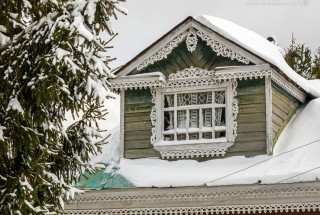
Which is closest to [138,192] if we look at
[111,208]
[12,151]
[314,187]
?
[111,208]

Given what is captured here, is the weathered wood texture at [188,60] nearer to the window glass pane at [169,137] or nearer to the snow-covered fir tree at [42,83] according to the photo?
the window glass pane at [169,137]

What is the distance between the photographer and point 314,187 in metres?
12.3

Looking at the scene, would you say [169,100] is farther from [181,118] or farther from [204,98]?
[204,98]

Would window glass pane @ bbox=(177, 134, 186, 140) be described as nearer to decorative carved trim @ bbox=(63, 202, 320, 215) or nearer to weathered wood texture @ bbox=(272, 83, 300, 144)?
decorative carved trim @ bbox=(63, 202, 320, 215)

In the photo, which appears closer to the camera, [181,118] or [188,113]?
[188,113]

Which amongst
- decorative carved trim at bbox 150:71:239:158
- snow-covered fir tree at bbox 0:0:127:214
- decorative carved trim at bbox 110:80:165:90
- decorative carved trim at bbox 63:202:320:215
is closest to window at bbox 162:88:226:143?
decorative carved trim at bbox 150:71:239:158

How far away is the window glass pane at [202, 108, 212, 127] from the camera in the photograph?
46.5 ft

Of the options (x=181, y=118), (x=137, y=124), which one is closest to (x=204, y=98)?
(x=181, y=118)

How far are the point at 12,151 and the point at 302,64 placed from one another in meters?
18.4

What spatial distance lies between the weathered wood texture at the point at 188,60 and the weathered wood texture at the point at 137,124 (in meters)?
0.57

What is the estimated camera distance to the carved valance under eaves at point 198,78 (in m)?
13.8

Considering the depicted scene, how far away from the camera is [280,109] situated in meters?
14.4

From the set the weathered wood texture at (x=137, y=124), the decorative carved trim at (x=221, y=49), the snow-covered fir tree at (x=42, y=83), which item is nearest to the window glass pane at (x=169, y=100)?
the weathered wood texture at (x=137, y=124)

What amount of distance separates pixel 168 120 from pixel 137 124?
68 cm
